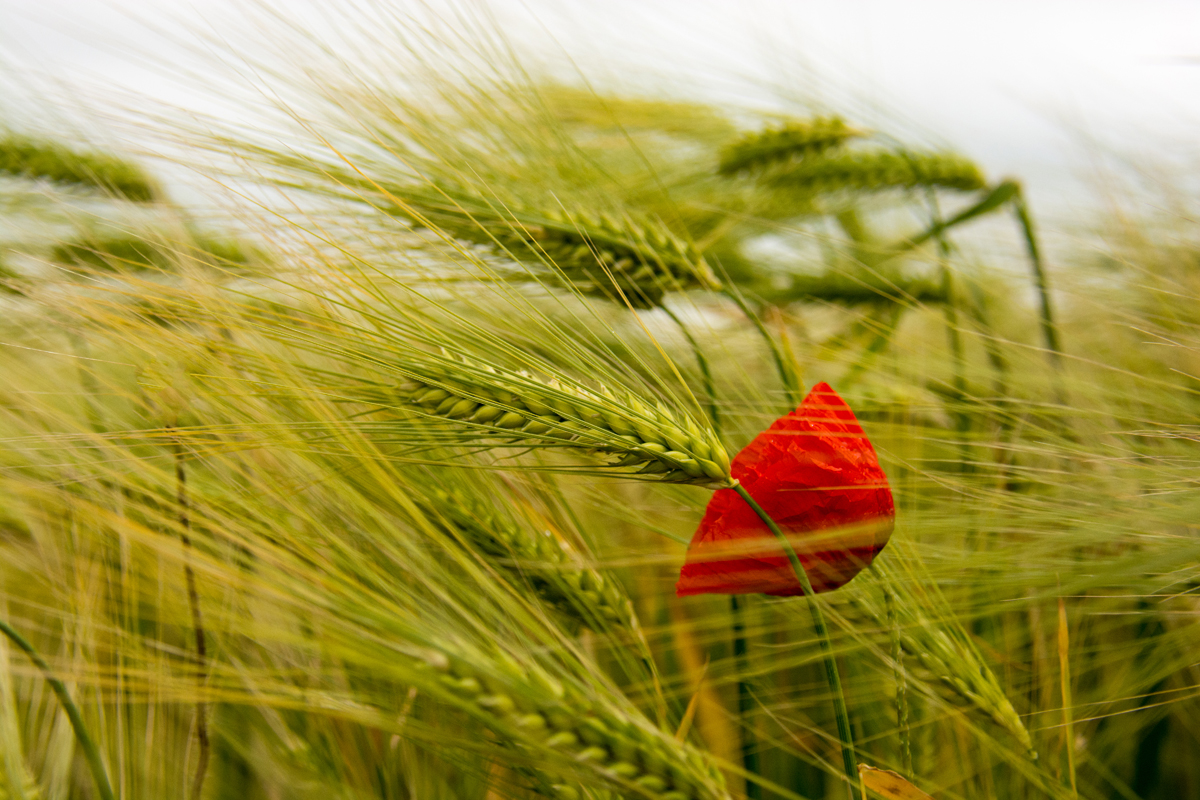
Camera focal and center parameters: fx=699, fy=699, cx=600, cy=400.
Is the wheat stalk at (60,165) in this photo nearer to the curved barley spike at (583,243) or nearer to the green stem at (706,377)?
the curved barley spike at (583,243)

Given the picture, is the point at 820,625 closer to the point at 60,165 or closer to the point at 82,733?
the point at 82,733

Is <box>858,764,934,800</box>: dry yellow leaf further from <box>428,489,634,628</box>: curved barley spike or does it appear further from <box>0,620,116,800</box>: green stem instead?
<box>0,620,116,800</box>: green stem

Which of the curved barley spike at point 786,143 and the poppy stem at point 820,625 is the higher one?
the curved barley spike at point 786,143

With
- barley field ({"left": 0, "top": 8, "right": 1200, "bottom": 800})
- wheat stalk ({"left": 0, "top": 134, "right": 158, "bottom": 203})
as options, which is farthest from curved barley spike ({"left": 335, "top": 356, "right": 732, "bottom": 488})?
wheat stalk ({"left": 0, "top": 134, "right": 158, "bottom": 203})

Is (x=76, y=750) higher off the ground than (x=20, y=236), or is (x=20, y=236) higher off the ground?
(x=20, y=236)

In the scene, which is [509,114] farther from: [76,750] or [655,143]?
[76,750]

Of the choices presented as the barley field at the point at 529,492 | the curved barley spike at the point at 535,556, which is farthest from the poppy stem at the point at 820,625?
the curved barley spike at the point at 535,556

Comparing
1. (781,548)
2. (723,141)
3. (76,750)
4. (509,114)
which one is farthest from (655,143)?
(76,750)
